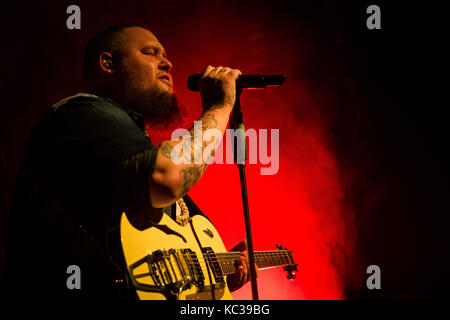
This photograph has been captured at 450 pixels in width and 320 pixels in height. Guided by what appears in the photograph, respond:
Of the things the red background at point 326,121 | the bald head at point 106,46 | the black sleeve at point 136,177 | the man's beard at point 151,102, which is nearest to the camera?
the black sleeve at point 136,177

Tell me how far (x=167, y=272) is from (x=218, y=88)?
70 centimetres

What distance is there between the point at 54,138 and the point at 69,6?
6.13ft

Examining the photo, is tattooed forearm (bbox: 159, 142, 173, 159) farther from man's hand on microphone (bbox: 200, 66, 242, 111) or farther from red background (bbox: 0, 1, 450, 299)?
red background (bbox: 0, 1, 450, 299)

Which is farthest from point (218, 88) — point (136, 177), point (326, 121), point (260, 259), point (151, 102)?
point (326, 121)

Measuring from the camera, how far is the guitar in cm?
102

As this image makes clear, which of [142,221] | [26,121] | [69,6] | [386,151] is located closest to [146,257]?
[142,221]

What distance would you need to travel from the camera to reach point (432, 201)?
2660mm

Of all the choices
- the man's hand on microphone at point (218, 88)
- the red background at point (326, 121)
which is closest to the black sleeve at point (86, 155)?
the man's hand on microphone at point (218, 88)

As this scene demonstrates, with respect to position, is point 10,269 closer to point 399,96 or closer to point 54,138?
point 54,138

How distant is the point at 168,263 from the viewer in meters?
1.13

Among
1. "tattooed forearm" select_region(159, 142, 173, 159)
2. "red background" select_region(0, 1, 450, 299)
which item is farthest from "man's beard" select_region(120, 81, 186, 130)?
"red background" select_region(0, 1, 450, 299)

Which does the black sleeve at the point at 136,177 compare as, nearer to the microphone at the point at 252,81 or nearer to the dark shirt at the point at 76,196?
the dark shirt at the point at 76,196

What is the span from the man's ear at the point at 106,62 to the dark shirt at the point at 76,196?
0.48 m

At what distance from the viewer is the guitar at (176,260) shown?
1021 millimetres
